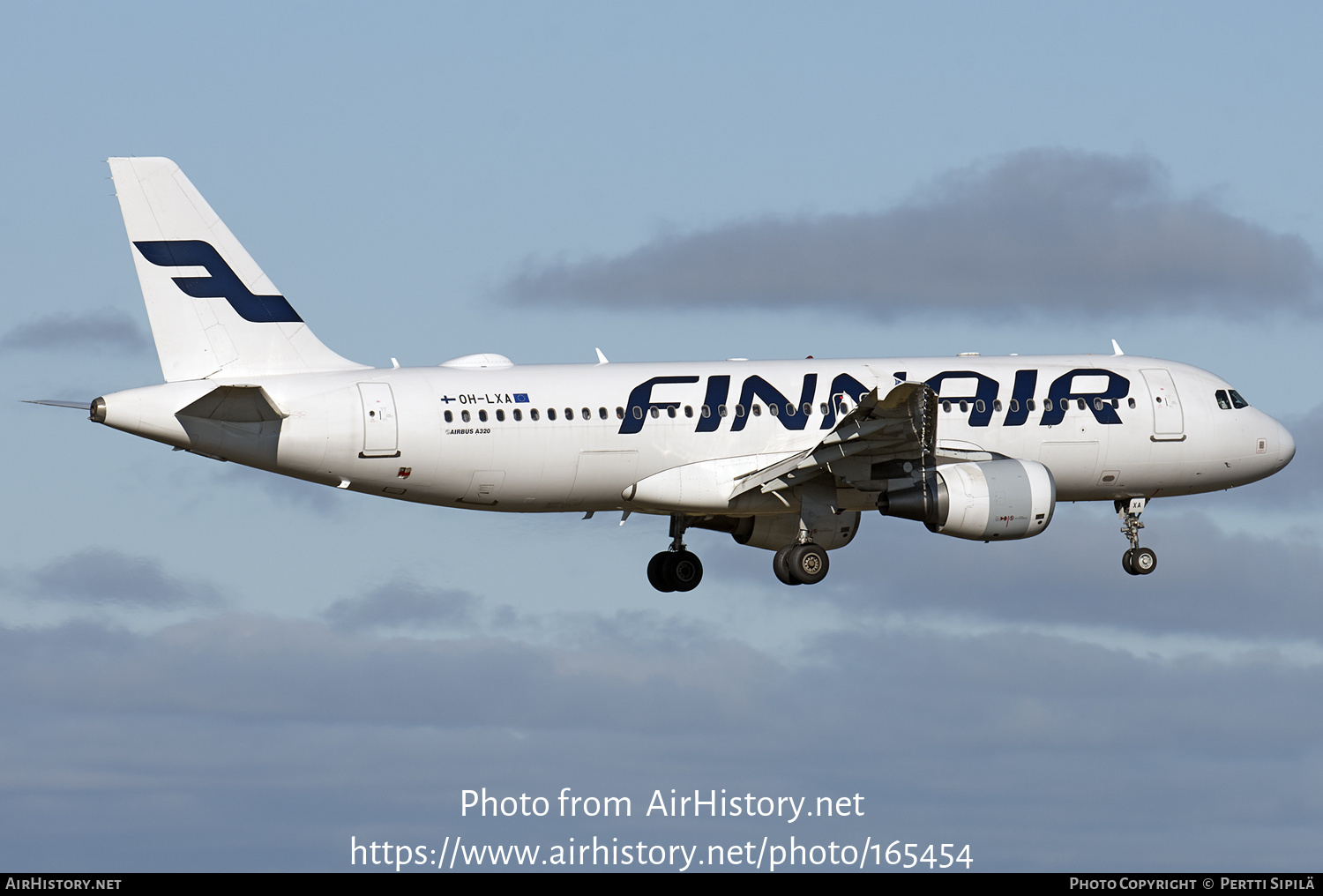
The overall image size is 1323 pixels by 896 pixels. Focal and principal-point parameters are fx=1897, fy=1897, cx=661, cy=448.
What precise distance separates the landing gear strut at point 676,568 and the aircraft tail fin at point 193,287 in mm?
11517

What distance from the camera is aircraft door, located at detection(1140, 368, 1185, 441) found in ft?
161

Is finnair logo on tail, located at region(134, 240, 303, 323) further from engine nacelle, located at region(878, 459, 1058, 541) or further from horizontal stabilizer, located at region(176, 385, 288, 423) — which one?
engine nacelle, located at region(878, 459, 1058, 541)

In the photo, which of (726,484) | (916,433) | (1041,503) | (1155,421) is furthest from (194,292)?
(1155,421)

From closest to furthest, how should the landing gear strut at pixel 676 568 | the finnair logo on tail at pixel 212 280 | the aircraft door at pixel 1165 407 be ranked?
1. the finnair logo on tail at pixel 212 280
2. the aircraft door at pixel 1165 407
3. the landing gear strut at pixel 676 568

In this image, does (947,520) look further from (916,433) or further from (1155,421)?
(1155,421)

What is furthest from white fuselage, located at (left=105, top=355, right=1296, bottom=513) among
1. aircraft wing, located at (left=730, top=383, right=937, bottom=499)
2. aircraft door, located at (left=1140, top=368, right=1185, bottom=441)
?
aircraft wing, located at (left=730, top=383, right=937, bottom=499)

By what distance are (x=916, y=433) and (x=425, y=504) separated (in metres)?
12.0

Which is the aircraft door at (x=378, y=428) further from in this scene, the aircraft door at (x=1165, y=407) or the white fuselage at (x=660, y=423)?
the aircraft door at (x=1165, y=407)

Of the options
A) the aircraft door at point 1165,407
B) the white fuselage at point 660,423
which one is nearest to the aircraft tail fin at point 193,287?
the white fuselage at point 660,423

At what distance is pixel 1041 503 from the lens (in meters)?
45.4

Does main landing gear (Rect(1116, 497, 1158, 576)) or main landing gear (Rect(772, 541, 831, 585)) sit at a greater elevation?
main landing gear (Rect(1116, 497, 1158, 576))

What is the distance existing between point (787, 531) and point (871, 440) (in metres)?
5.62

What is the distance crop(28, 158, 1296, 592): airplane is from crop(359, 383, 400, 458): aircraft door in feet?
0.15

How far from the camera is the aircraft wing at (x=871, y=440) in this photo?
4334 cm
